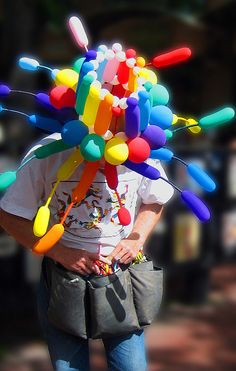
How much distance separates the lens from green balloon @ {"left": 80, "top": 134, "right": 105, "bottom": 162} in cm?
230

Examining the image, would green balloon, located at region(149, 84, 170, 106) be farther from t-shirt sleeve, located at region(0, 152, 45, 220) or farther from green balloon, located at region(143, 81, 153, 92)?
t-shirt sleeve, located at region(0, 152, 45, 220)

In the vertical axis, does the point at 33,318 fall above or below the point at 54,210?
below

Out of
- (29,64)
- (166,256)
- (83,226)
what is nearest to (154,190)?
(83,226)

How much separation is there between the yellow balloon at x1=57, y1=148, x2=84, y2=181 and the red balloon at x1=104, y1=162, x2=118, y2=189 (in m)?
0.09

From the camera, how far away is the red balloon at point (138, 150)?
2330 millimetres

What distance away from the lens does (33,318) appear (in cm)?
592

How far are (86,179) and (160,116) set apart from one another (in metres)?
0.31

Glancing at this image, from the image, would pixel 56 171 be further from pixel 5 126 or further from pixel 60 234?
pixel 5 126

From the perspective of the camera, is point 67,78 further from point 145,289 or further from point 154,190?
point 145,289

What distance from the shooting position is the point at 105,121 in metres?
2.33

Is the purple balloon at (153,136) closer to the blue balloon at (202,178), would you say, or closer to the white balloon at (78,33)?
the blue balloon at (202,178)

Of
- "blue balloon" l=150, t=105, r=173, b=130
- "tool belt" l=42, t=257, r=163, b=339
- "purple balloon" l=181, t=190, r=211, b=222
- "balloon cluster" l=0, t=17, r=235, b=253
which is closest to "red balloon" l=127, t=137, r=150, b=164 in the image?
"balloon cluster" l=0, t=17, r=235, b=253

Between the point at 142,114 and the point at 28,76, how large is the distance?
12.0 ft

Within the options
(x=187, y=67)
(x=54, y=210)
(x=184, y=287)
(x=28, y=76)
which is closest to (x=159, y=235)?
(x=184, y=287)
